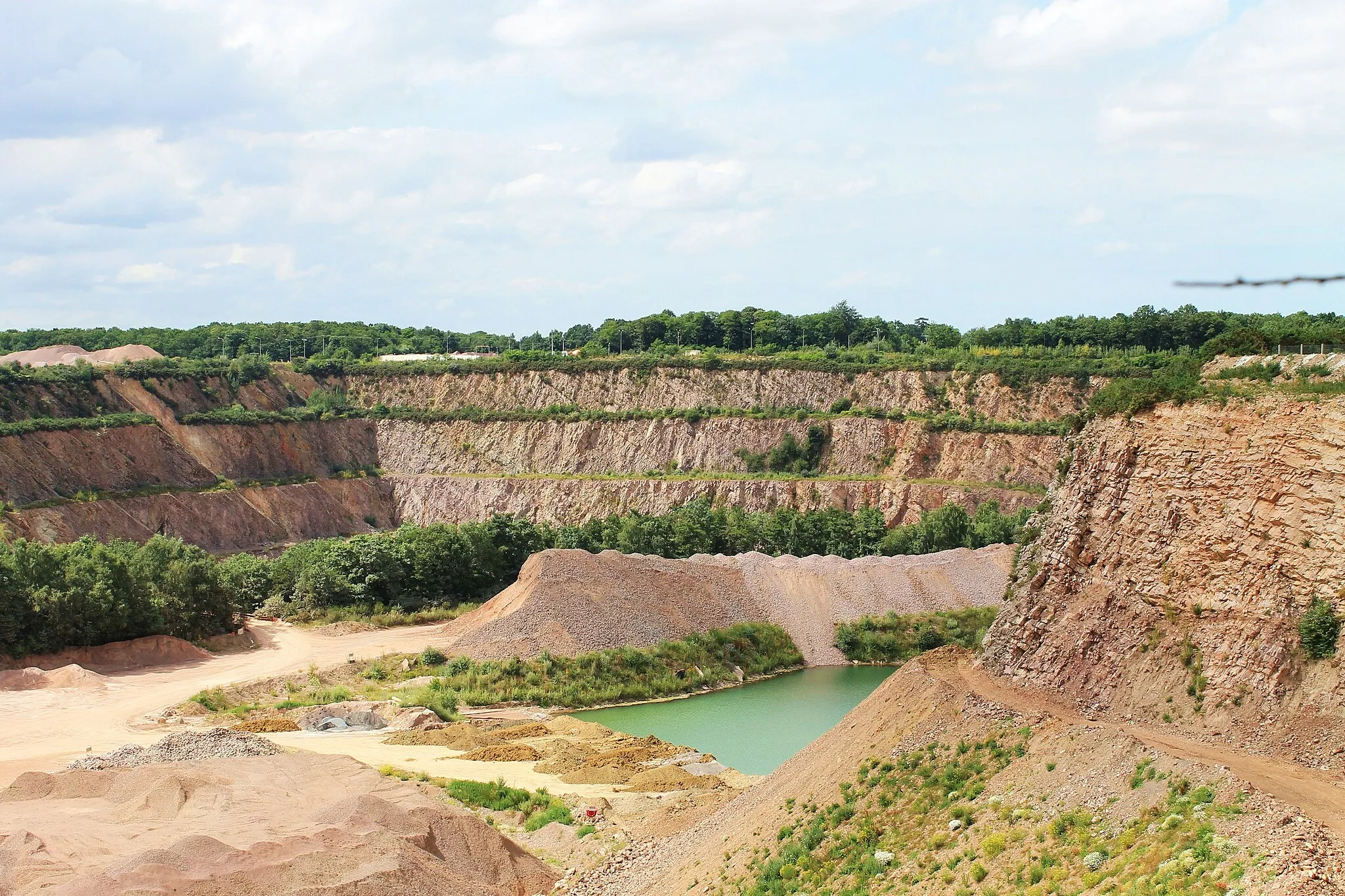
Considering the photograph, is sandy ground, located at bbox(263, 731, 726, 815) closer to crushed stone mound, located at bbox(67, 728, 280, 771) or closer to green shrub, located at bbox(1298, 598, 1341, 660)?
crushed stone mound, located at bbox(67, 728, 280, 771)

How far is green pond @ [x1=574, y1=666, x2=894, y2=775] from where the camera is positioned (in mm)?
38625

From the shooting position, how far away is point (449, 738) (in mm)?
37250

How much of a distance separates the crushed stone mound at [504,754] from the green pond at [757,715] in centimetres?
549

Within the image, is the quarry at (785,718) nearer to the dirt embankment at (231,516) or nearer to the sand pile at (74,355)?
the dirt embankment at (231,516)

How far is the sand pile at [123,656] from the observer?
46719 millimetres

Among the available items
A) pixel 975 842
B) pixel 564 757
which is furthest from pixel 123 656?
pixel 975 842

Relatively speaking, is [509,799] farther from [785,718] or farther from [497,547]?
[497,547]

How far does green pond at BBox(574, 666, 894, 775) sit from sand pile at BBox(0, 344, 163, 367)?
195ft

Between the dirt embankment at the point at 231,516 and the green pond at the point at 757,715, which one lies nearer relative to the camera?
the green pond at the point at 757,715

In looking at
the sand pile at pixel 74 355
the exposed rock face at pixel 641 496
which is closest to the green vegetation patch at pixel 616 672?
the exposed rock face at pixel 641 496

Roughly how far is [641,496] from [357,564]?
1073 inches

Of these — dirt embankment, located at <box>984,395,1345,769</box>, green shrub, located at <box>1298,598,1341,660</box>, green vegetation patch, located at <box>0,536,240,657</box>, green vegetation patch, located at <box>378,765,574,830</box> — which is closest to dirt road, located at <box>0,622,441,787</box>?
green vegetation patch, located at <box>0,536,240,657</box>

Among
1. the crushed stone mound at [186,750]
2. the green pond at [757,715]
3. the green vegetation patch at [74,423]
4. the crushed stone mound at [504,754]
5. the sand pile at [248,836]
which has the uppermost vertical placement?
the green vegetation patch at [74,423]

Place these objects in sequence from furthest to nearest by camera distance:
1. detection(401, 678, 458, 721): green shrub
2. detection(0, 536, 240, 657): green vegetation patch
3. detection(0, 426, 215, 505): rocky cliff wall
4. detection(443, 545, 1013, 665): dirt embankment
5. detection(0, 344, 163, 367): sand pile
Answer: detection(0, 344, 163, 367): sand pile
detection(0, 426, 215, 505): rocky cliff wall
detection(443, 545, 1013, 665): dirt embankment
detection(0, 536, 240, 657): green vegetation patch
detection(401, 678, 458, 721): green shrub
